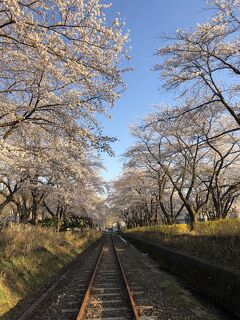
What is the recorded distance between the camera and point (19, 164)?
50.7 ft

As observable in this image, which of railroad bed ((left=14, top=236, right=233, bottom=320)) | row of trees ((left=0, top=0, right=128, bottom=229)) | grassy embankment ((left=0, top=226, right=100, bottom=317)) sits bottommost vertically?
railroad bed ((left=14, top=236, right=233, bottom=320))

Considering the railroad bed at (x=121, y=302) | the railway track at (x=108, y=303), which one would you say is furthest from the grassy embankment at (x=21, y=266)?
the railway track at (x=108, y=303)

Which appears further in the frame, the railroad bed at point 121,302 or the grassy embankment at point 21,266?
the grassy embankment at point 21,266

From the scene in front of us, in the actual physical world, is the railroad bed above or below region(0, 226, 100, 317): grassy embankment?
below

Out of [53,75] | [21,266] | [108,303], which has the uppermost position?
[53,75]

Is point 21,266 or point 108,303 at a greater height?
point 21,266

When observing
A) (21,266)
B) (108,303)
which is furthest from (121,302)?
(21,266)

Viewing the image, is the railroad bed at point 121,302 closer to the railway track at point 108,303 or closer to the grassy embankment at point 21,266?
the railway track at point 108,303

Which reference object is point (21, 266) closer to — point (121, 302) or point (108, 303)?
point (108, 303)

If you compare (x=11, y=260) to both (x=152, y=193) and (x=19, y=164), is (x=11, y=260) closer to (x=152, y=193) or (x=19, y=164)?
(x=19, y=164)

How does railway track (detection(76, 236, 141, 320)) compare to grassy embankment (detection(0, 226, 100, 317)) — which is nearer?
railway track (detection(76, 236, 141, 320))

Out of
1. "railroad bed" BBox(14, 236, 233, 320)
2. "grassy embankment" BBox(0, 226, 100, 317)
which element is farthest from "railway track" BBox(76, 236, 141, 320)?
"grassy embankment" BBox(0, 226, 100, 317)

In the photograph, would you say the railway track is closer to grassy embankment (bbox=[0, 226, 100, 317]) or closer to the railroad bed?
the railroad bed

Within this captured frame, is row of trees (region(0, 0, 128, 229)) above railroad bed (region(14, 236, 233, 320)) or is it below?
above
